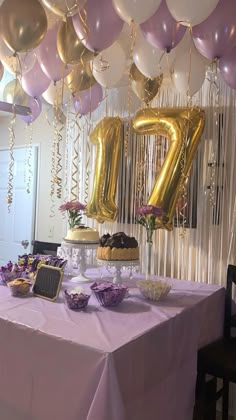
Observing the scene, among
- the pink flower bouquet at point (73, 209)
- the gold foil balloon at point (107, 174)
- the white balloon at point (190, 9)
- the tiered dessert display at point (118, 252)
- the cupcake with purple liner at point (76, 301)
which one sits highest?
the white balloon at point (190, 9)

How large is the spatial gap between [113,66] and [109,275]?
4.20 feet

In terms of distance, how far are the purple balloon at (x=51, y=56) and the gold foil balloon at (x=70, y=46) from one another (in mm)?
186

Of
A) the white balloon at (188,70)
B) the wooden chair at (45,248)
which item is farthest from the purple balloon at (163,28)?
the wooden chair at (45,248)

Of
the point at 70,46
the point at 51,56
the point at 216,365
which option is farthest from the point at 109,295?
the point at 51,56

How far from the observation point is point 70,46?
171cm

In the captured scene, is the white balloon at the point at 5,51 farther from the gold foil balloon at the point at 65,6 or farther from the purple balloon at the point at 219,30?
the purple balloon at the point at 219,30

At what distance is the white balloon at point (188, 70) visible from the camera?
207 centimetres

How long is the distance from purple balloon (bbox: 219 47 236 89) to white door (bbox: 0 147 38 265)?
7.76 feet

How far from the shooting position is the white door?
3902 millimetres

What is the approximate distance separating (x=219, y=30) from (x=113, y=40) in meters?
0.47

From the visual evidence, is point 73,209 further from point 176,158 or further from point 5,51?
point 5,51

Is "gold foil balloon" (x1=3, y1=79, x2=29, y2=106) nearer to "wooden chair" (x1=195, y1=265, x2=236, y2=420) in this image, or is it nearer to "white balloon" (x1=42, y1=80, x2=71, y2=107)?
"white balloon" (x1=42, y1=80, x2=71, y2=107)

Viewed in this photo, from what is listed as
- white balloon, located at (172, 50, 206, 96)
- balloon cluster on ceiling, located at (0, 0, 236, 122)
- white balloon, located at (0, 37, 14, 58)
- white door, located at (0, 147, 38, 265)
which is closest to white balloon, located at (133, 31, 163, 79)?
balloon cluster on ceiling, located at (0, 0, 236, 122)

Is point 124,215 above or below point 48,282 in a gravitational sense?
above
